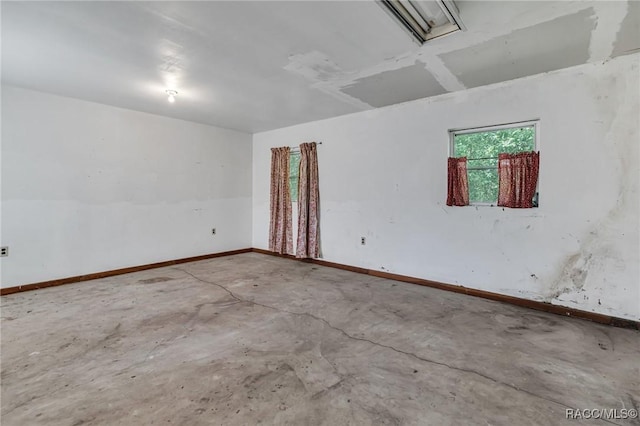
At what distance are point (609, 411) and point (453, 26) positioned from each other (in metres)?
2.66

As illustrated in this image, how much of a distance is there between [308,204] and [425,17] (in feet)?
11.3

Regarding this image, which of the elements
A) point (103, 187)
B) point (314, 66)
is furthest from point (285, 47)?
point (103, 187)

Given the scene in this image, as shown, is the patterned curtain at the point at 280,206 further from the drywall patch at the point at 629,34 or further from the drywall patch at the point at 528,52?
the drywall patch at the point at 629,34

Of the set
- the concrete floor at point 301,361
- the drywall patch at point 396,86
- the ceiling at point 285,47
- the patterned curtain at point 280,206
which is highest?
the drywall patch at point 396,86

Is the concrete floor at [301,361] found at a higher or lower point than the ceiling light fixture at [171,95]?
lower

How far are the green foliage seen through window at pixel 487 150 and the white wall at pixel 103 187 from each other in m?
4.29

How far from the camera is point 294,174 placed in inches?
220

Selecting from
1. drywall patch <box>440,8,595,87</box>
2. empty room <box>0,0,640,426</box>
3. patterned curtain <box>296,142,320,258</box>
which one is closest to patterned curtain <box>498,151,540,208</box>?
empty room <box>0,0,640,426</box>

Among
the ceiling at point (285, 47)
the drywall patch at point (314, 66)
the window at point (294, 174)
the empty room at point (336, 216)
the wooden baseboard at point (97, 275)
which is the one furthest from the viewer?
the window at point (294, 174)

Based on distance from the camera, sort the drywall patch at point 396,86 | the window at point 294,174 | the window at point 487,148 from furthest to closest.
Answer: the window at point 294,174, the window at point 487,148, the drywall patch at point 396,86

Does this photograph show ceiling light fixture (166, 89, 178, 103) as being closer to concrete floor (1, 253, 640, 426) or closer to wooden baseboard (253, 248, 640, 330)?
concrete floor (1, 253, 640, 426)

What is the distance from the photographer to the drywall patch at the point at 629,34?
6.68 ft

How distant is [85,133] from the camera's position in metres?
4.07

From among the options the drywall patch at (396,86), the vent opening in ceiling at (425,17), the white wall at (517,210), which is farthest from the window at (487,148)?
the vent opening in ceiling at (425,17)
